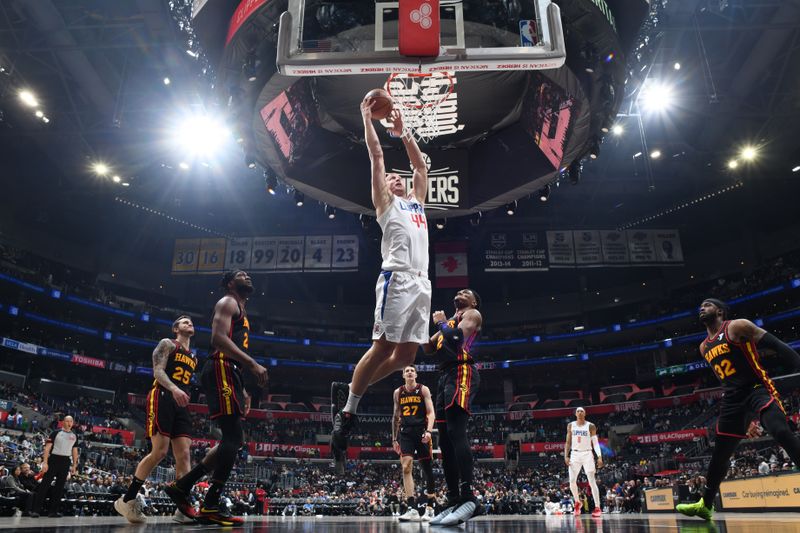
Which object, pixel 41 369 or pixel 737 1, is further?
pixel 41 369

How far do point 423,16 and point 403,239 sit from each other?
8.75ft

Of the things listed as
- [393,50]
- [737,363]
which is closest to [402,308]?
[393,50]

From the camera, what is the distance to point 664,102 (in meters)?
19.3

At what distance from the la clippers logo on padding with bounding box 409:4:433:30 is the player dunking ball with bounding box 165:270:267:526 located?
127 inches

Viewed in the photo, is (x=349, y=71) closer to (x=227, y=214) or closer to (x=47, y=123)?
(x=47, y=123)

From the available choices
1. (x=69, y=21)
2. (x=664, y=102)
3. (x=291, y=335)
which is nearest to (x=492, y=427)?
(x=291, y=335)

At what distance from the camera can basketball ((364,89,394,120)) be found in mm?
4242

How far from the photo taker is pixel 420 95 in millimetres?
10117

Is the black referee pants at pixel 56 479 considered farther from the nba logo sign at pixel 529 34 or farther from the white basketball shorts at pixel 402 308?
the nba logo sign at pixel 529 34

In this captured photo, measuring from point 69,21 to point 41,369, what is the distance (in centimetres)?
2313

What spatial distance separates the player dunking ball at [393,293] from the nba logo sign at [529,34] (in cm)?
256

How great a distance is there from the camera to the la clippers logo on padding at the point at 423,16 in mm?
5277

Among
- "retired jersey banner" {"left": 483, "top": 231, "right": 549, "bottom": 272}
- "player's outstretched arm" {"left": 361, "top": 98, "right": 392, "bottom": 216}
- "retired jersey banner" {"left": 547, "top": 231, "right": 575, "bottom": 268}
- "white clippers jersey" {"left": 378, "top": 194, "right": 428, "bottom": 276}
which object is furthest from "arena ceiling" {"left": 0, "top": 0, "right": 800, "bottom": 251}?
"white clippers jersey" {"left": 378, "top": 194, "right": 428, "bottom": 276}

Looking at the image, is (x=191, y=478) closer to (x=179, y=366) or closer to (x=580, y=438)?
(x=179, y=366)
